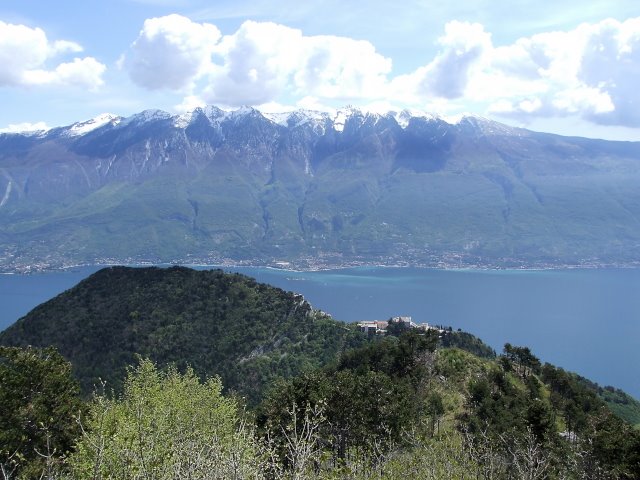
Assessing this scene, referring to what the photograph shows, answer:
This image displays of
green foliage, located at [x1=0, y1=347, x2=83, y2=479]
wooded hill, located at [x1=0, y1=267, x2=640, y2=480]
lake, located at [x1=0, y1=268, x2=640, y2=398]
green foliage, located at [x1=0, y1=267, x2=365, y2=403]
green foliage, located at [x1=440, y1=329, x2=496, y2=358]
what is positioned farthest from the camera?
lake, located at [x1=0, y1=268, x2=640, y2=398]

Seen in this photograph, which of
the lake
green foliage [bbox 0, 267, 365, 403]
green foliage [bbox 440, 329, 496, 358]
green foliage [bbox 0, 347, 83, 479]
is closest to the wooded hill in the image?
green foliage [bbox 0, 347, 83, 479]

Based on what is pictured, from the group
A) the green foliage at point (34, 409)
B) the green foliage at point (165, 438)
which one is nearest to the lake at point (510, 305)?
the green foliage at point (165, 438)

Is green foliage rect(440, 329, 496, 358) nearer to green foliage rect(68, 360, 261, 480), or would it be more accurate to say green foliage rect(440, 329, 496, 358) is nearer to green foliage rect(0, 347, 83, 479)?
green foliage rect(68, 360, 261, 480)

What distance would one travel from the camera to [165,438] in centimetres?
1617

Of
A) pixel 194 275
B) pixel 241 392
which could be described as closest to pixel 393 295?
pixel 194 275

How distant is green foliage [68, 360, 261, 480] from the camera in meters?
11.8

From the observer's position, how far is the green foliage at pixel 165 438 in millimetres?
11750

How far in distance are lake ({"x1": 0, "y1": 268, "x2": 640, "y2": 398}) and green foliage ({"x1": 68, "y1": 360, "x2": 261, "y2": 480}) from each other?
77.0 m

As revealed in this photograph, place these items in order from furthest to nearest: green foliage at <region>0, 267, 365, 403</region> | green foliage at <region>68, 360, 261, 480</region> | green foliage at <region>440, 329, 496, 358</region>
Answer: green foliage at <region>440, 329, 496, 358</region> → green foliage at <region>0, 267, 365, 403</region> → green foliage at <region>68, 360, 261, 480</region>

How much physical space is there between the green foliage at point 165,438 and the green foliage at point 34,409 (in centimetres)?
114

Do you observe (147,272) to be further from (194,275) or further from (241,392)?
(241,392)

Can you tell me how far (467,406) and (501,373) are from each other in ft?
15.2

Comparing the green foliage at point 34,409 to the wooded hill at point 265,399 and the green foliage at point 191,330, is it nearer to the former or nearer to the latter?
the wooded hill at point 265,399

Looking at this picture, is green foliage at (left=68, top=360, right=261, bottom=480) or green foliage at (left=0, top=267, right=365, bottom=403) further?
green foliage at (left=0, top=267, right=365, bottom=403)
